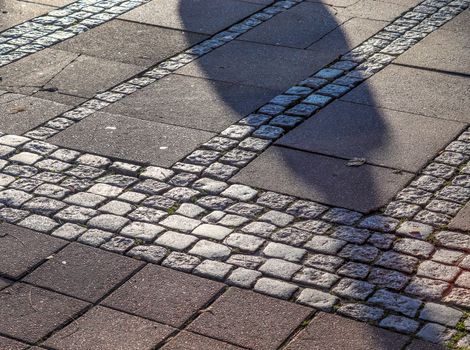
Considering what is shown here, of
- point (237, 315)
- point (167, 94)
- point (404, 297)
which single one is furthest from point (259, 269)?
point (167, 94)

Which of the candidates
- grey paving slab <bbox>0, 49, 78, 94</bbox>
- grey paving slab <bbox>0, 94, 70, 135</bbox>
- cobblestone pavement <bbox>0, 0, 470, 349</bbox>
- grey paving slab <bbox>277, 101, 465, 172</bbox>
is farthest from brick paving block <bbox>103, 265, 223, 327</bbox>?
grey paving slab <bbox>0, 49, 78, 94</bbox>

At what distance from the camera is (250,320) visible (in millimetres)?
4648

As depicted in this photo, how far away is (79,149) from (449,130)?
2.69 metres

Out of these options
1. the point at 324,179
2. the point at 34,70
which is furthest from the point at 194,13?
the point at 324,179

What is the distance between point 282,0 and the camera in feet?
Answer: 32.8

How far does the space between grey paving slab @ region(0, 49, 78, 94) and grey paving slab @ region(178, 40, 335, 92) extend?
1.11 meters

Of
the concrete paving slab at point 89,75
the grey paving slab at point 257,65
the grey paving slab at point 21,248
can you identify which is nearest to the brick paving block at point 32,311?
the grey paving slab at point 21,248

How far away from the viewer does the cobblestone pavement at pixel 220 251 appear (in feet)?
15.1

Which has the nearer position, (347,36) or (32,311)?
(32,311)

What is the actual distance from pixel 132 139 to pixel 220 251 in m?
1.72

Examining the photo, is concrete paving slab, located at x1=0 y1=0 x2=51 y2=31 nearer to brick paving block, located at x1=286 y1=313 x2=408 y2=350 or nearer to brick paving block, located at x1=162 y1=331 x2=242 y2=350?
brick paving block, located at x1=162 y1=331 x2=242 y2=350

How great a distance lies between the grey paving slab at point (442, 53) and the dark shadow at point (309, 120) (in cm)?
55

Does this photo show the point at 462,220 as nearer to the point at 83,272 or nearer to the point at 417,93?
the point at 417,93

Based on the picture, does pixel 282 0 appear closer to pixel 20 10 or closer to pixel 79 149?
pixel 20 10
